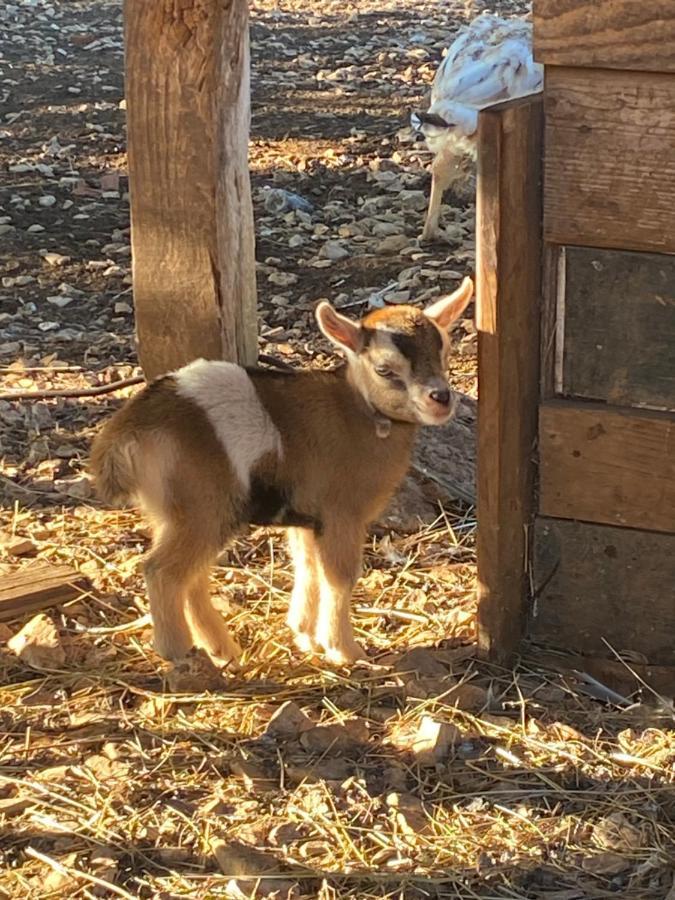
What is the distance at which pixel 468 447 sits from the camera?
19.6 ft

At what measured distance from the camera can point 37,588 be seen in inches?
190

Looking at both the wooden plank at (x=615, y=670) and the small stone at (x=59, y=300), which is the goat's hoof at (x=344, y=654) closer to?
the wooden plank at (x=615, y=670)

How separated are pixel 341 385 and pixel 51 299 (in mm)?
3381

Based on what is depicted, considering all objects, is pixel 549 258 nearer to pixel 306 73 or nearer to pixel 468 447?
pixel 468 447

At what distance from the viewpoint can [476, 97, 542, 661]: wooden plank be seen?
13.0 feet

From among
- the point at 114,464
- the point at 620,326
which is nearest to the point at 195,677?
the point at 114,464

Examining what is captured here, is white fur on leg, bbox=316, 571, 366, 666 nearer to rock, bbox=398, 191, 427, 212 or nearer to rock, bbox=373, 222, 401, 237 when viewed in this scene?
rock, bbox=373, 222, 401, 237

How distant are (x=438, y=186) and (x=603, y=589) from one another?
454 centimetres

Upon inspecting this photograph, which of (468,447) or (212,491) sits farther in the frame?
(468,447)

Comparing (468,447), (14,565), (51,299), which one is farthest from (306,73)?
(14,565)

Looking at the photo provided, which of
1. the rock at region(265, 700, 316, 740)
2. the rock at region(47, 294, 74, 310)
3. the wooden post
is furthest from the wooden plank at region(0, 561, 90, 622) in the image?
the rock at region(47, 294, 74, 310)

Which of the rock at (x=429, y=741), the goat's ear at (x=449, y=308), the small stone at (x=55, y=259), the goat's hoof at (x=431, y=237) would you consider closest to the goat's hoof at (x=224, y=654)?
the rock at (x=429, y=741)

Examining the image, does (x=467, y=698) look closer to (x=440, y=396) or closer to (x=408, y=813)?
(x=408, y=813)

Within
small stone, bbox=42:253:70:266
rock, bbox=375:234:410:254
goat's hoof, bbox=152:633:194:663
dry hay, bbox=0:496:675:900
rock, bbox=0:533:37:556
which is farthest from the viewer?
rock, bbox=375:234:410:254
